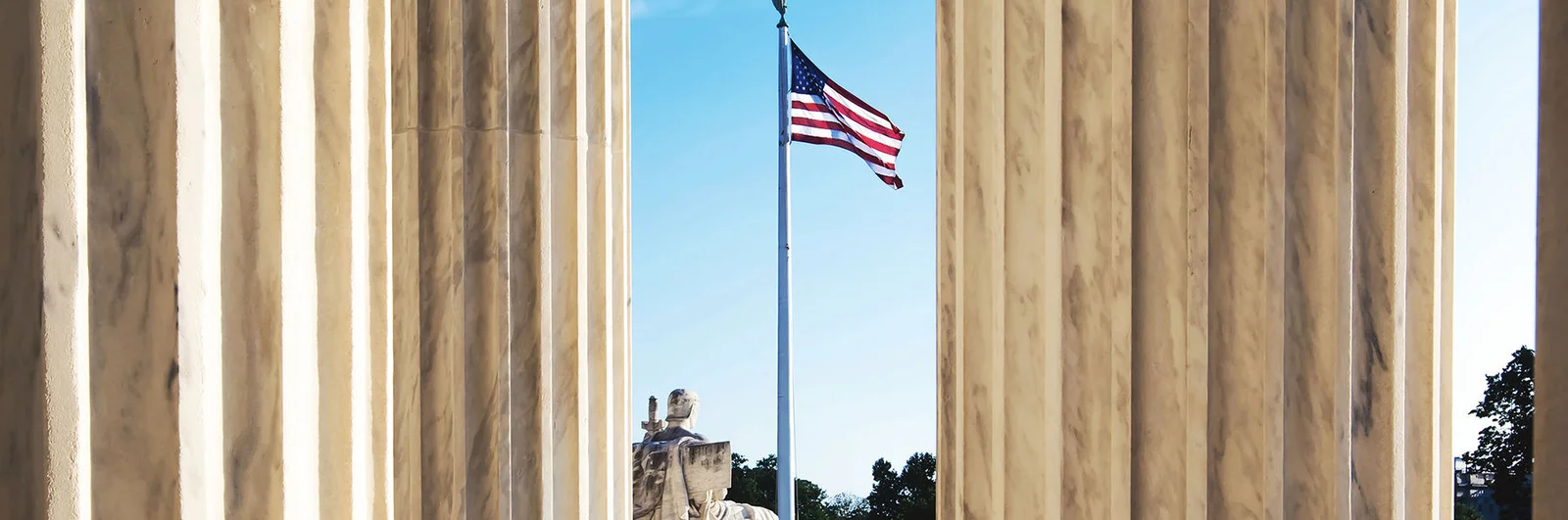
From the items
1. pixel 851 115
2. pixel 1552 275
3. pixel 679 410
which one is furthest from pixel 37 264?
pixel 851 115

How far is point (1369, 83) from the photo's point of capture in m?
5.30

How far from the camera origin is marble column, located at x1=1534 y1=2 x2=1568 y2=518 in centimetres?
271

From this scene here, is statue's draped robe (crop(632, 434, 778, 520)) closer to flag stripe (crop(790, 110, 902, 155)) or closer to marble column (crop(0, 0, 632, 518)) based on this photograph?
flag stripe (crop(790, 110, 902, 155))

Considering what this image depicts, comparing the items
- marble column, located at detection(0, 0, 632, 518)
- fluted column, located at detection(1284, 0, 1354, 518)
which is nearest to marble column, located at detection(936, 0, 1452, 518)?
fluted column, located at detection(1284, 0, 1354, 518)

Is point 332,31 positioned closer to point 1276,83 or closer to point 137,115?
point 137,115

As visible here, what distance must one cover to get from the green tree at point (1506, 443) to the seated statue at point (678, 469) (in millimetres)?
33189

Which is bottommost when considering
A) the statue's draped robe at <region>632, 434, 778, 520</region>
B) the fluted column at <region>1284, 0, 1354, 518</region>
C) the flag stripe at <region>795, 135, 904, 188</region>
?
the statue's draped robe at <region>632, 434, 778, 520</region>

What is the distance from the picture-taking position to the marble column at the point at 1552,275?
2705 millimetres

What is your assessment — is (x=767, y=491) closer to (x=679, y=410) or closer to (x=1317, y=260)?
(x=679, y=410)

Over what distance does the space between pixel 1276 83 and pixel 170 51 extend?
4.51 meters

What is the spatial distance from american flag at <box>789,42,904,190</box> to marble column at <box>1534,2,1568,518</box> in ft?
89.8

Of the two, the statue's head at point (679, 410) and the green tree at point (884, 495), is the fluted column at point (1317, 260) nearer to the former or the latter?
the statue's head at point (679, 410)

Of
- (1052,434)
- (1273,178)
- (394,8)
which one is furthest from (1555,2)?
(394,8)

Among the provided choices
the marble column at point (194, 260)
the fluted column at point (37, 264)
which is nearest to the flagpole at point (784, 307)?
the marble column at point (194, 260)
